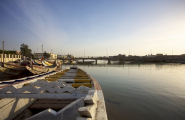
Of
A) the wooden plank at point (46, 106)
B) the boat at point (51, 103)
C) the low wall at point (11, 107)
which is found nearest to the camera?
the boat at point (51, 103)

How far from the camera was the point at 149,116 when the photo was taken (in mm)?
5250

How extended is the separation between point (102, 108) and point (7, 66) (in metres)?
22.7

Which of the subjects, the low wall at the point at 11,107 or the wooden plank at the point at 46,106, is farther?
the wooden plank at the point at 46,106

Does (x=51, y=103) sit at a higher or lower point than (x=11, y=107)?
lower

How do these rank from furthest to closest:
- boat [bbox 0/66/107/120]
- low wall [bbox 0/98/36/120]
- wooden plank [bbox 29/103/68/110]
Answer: wooden plank [bbox 29/103/68/110] < low wall [bbox 0/98/36/120] < boat [bbox 0/66/107/120]

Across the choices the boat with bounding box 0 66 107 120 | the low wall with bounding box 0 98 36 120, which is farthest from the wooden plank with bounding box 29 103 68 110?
the low wall with bounding box 0 98 36 120

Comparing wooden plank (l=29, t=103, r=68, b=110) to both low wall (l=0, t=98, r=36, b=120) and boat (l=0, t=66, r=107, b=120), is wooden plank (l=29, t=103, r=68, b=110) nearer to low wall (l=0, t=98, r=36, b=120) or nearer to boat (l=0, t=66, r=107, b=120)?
boat (l=0, t=66, r=107, b=120)

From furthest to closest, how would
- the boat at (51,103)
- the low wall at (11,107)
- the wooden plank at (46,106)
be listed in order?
the wooden plank at (46,106)
the low wall at (11,107)
the boat at (51,103)

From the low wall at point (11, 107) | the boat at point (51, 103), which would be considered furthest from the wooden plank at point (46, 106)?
the low wall at point (11, 107)

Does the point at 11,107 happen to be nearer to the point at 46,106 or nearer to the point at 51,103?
the point at 46,106

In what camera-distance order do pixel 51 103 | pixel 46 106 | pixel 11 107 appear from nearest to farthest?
pixel 11 107 < pixel 46 106 < pixel 51 103

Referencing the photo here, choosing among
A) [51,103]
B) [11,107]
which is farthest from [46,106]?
[11,107]

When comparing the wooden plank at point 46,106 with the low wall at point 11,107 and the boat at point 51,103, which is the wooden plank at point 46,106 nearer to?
the boat at point 51,103

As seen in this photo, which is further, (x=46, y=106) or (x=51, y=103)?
(x=51, y=103)
